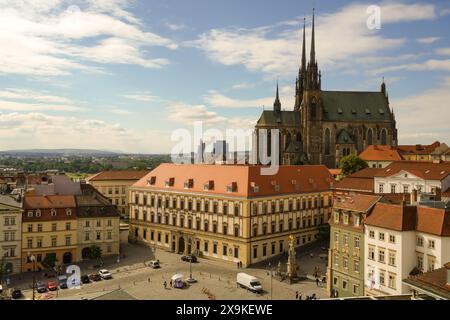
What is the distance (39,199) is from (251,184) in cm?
2968

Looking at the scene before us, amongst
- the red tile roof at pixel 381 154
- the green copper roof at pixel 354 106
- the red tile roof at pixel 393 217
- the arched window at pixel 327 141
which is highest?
the green copper roof at pixel 354 106

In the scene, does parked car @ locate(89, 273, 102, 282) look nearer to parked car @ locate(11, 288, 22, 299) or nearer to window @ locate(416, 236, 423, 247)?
parked car @ locate(11, 288, 22, 299)

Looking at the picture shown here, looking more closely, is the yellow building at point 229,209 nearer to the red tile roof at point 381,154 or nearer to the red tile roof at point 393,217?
the red tile roof at point 393,217

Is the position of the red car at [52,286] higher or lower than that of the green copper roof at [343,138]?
lower

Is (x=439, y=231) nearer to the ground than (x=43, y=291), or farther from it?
farther from it

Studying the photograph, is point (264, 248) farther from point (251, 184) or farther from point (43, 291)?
point (43, 291)

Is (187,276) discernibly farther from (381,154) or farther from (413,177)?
(381,154)

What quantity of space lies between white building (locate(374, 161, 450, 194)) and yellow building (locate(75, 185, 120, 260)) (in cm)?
4180

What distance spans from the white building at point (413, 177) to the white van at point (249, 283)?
97.5 feet

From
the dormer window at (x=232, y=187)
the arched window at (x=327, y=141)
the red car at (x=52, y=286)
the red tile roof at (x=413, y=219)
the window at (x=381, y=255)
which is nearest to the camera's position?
the red tile roof at (x=413, y=219)

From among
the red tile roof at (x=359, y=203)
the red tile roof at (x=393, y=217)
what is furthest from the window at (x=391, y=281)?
the red tile roof at (x=359, y=203)

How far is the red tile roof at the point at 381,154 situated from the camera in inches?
4731

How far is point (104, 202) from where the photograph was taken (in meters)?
69.3
